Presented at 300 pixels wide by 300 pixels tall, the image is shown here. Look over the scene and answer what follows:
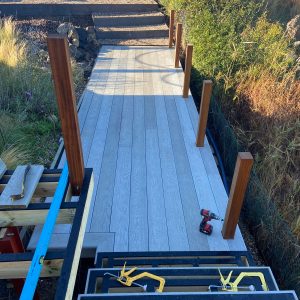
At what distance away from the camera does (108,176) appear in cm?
311

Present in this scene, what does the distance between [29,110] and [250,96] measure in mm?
2920

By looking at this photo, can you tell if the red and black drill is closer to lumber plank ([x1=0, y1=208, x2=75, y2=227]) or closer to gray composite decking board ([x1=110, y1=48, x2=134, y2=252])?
gray composite decking board ([x1=110, y1=48, x2=134, y2=252])

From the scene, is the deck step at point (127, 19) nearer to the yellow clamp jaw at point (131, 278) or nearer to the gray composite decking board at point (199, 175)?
the gray composite decking board at point (199, 175)

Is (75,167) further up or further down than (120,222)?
further up

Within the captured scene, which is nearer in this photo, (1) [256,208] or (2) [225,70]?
(1) [256,208]

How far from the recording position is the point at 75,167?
1.80m

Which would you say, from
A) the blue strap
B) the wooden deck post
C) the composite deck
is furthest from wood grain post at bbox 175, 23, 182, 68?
the blue strap

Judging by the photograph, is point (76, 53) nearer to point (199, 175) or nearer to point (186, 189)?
point (199, 175)

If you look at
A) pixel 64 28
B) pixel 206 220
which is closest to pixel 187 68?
pixel 206 220

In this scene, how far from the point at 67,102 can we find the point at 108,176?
64.2 inches

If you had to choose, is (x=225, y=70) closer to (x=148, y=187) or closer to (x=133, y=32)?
(x=148, y=187)

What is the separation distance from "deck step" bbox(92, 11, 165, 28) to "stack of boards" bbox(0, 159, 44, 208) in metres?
5.97

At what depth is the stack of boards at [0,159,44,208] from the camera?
5.87 ft

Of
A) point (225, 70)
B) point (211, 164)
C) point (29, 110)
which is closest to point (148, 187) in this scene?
point (211, 164)
